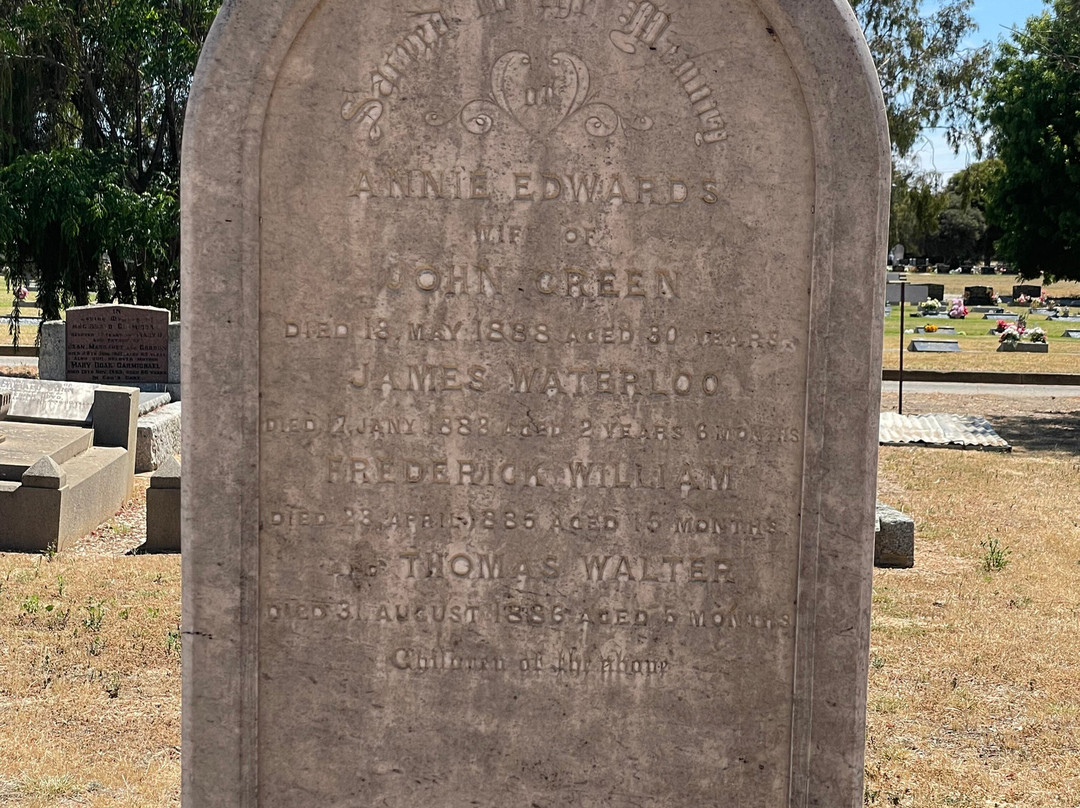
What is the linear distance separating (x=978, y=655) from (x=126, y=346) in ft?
33.5

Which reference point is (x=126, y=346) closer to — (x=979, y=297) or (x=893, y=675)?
(x=893, y=675)

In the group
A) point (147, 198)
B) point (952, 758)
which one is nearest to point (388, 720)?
point (952, 758)

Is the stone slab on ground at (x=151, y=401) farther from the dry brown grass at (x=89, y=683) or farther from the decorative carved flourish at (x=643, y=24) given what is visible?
the decorative carved flourish at (x=643, y=24)

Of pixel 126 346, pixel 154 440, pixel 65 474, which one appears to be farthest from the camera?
pixel 126 346

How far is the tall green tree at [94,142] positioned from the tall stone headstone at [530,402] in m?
14.2

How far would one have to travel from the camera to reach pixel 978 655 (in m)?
5.87

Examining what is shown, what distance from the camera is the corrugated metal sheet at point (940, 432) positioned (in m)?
13.3

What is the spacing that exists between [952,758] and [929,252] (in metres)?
78.2

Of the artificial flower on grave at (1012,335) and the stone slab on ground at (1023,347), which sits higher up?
the artificial flower on grave at (1012,335)

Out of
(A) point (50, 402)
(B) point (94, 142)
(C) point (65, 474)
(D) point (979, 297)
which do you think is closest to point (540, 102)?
(C) point (65, 474)

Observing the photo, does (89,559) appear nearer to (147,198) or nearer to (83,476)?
(83,476)

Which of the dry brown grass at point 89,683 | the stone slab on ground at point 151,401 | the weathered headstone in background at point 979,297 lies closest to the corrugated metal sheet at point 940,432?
the stone slab on ground at point 151,401

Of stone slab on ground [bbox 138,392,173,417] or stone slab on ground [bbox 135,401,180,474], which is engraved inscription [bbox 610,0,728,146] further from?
stone slab on ground [bbox 138,392,173,417]

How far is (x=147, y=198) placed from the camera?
650 inches
